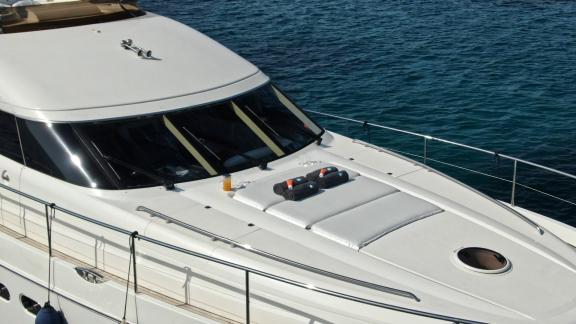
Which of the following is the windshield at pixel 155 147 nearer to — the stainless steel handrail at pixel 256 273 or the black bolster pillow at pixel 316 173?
the stainless steel handrail at pixel 256 273

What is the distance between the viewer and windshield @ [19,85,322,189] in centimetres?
775

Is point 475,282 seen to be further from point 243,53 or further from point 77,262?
point 243,53

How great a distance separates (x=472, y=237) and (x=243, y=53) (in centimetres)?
1890

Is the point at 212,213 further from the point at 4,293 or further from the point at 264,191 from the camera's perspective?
the point at 4,293

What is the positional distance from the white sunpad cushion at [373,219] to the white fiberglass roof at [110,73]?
7.13 ft

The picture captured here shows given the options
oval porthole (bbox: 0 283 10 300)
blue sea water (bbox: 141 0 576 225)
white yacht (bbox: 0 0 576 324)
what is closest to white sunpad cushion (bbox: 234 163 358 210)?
white yacht (bbox: 0 0 576 324)

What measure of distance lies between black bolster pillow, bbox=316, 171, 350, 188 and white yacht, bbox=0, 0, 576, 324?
17 mm

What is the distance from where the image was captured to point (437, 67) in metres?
23.3

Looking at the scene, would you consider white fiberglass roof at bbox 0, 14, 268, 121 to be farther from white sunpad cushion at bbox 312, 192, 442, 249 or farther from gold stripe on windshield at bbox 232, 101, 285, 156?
white sunpad cushion at bbox 312, 192, 442, 249

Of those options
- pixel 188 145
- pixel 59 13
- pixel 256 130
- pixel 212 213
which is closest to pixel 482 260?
pixel 212 213

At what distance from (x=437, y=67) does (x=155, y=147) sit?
16570mm

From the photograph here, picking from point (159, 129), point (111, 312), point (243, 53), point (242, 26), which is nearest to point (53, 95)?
point (159, 129)

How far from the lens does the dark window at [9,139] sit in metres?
8.20

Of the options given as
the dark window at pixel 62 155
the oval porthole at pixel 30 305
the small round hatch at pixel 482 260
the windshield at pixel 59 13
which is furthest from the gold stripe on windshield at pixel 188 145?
the small round hatch at pixel 482 260
